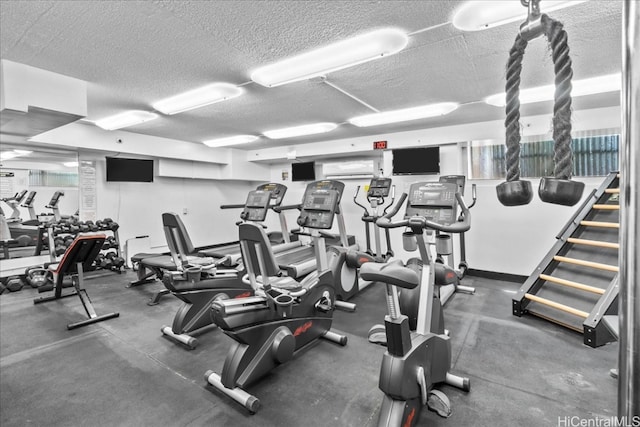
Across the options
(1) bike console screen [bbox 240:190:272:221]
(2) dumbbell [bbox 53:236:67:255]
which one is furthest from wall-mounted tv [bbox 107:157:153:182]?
(1) bike console screen [bbox 240:190:272:221]

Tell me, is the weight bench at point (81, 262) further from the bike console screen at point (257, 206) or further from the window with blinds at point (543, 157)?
the window with blinds at point (543, 157)

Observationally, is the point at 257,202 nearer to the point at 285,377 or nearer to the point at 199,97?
the point at 199,97

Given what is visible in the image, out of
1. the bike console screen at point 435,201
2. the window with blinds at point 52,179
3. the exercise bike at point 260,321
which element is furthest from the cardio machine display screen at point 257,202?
the window with blinds at point 52,179

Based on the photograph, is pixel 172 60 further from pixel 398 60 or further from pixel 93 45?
pixel 398 60

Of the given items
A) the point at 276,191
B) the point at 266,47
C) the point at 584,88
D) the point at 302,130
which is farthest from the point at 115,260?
the point at 584,88

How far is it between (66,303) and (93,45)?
3606 mm

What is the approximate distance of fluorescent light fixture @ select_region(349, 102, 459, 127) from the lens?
430cm

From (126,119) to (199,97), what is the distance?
5.55 ft

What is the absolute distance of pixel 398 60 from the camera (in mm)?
2865

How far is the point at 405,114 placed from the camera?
462 cm

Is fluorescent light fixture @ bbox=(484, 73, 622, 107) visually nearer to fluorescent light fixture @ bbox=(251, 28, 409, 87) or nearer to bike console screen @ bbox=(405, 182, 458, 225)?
bike console screen @ bbox=(405, 182, 458, 225)

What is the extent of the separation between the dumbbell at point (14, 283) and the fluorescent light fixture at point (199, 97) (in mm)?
3519

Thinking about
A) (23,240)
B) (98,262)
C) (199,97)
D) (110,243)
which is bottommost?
(98,262)

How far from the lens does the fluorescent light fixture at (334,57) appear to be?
2.38 metres
